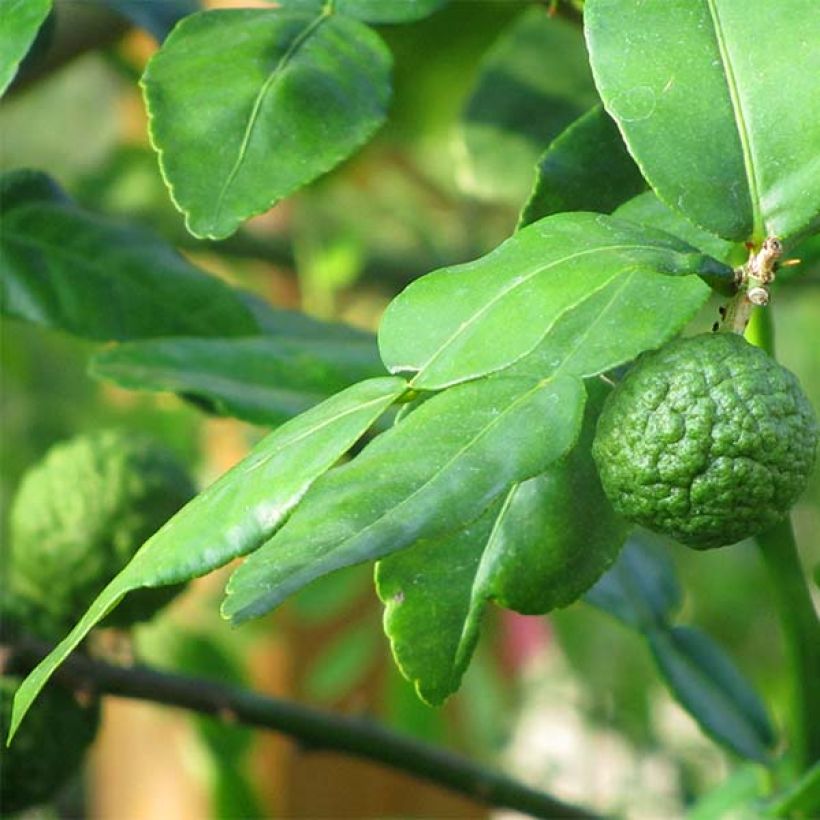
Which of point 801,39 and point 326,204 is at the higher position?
point 801,39

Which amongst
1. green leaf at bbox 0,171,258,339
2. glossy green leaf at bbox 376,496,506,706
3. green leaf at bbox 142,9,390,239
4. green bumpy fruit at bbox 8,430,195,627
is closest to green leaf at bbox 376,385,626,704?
glossy green leaf at bbox 376,496,506,706

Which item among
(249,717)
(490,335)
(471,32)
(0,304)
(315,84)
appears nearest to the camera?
(490,335)

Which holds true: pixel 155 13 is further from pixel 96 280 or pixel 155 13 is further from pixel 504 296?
pixel 504 296

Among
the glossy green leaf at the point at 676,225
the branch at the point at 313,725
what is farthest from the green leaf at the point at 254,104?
the branch at the point at 313,725

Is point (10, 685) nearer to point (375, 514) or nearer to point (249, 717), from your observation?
point (249, 717)

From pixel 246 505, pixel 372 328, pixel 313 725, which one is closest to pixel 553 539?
pixel 246 505

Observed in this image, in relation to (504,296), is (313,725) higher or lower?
lower

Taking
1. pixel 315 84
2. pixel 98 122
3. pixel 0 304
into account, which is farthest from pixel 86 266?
pixel 98 122
